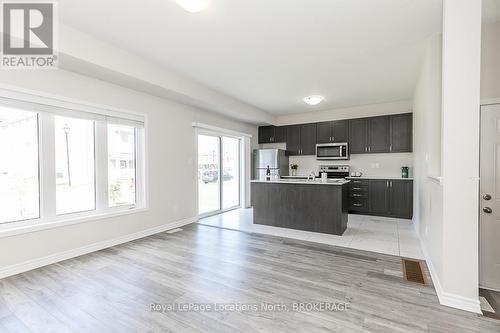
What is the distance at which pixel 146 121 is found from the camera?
4.12 metres

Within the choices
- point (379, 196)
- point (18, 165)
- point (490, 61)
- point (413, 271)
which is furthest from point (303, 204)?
point (18, 165)

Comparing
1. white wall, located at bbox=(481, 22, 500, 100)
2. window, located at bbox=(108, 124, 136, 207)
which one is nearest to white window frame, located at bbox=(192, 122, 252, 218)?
window, located at bbox=(108, 124, 136, 207)

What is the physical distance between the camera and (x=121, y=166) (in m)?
3.93

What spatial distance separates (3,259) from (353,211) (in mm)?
6253

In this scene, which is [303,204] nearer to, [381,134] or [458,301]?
[458,301]

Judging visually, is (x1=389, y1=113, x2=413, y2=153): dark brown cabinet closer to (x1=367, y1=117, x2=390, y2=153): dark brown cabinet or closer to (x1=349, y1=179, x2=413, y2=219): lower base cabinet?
(x1=367, y1=117, x2=390, y2=153): dark brown cabinet

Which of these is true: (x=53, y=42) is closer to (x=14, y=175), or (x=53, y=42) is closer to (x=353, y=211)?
(x=14, y=175)

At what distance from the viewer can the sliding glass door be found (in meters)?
5.60

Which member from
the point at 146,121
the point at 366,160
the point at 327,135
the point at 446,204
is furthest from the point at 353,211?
the point at 146,121

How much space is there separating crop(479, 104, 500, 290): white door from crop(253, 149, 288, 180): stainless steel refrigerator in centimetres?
440

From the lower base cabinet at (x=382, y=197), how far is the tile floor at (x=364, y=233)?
188 mm

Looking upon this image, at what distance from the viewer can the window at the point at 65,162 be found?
110 inches

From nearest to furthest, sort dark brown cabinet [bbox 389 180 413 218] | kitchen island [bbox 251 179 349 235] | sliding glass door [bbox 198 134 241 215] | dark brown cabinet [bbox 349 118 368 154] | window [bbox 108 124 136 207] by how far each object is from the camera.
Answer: window [bbox 108 124 136 207] < kitchen island [bbox 251 179 349 235] < dark brown cabinet [bbox 389 180 413 218] < sliding glass door [bbox 198 134 241 215] < dark brown cabinet [bbox 349 118 368 154]

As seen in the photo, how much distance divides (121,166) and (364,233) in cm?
437
